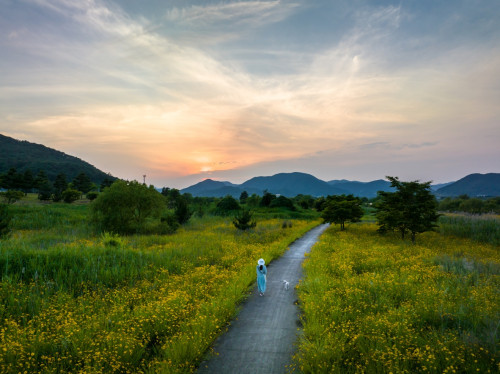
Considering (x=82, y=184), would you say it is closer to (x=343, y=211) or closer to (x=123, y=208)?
(x=123, y=208)

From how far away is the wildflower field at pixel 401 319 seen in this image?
4.89 metres

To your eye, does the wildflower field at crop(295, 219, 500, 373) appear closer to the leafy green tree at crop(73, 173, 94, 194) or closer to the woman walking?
the woman walking

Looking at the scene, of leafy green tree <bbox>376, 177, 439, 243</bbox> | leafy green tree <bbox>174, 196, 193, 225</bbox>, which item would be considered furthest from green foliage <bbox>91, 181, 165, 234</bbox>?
leafy green tree <bbox>376, 177, 439, 243</bbox>

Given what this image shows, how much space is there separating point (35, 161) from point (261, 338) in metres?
186

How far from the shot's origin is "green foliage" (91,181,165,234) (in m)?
25.0

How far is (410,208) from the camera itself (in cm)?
1938

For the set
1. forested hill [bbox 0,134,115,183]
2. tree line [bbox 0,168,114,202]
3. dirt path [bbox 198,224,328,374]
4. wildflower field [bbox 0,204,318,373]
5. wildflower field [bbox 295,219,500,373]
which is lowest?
dirt path [bbox 198,224,328,374]

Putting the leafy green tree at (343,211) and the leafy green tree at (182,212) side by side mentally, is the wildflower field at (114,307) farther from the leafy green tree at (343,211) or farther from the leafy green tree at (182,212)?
the leafy green tree at (182,212)

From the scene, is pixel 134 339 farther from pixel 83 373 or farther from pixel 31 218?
pixel 31 218

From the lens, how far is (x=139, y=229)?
2578 centimetres

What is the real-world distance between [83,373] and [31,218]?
35.1 metres

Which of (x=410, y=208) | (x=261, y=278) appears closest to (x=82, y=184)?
(x=261, y=278)

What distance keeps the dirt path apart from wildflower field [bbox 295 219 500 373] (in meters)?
0.43

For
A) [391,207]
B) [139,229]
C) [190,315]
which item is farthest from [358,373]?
[139,229]
